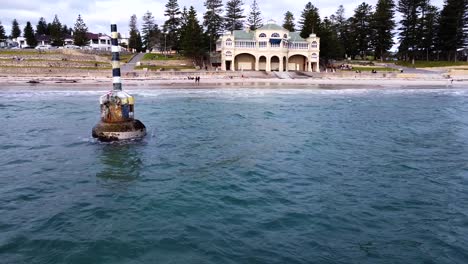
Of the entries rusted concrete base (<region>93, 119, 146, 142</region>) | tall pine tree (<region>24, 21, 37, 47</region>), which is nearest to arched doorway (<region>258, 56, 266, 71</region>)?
rusted concrete base (<region>93, 119, 146, 142</region>)

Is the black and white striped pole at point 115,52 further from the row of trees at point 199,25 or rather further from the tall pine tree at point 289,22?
the tall pine tree at point 289,22

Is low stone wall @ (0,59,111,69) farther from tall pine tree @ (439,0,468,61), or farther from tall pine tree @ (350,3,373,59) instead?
tall pine tree @ (439,0,468,61)

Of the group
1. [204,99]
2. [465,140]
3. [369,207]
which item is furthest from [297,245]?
[204,99]

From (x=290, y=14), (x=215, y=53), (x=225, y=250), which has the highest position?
(x=290, y=14)

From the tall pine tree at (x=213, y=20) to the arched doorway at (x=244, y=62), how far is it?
9710 millimetres

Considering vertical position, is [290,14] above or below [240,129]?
above

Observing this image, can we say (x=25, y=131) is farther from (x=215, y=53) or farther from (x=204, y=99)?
(x=215, y=53)

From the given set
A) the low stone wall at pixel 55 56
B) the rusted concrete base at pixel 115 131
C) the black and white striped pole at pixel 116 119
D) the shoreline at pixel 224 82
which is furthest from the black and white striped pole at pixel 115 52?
the low stone wall at pixel 55 56

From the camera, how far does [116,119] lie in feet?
58.0

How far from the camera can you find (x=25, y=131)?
1995 cm

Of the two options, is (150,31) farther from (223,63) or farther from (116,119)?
(116,119)

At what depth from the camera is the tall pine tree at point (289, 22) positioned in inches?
3166

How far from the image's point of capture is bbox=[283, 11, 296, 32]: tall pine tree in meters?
80.4

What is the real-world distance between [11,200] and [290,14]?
263 feet
